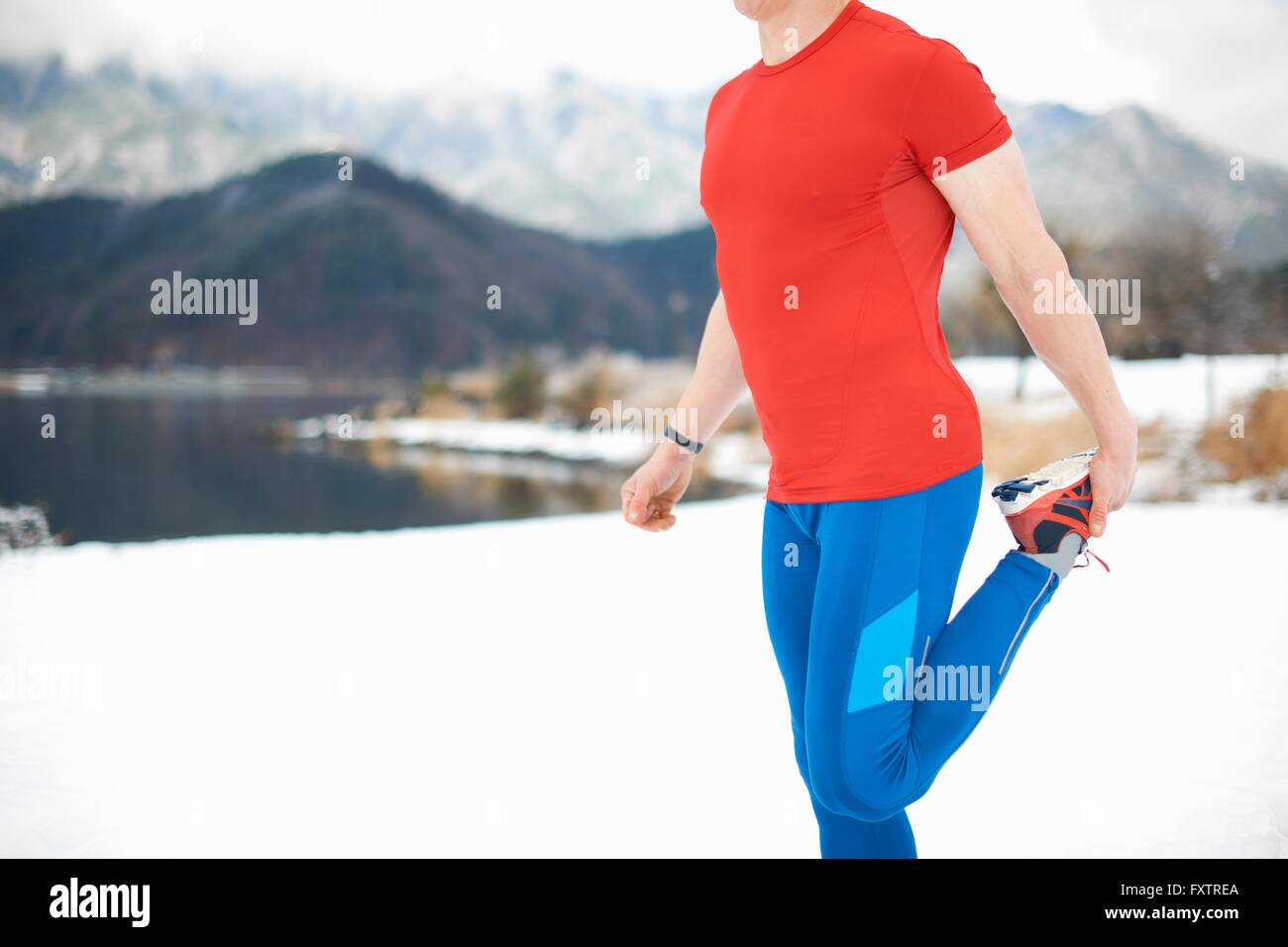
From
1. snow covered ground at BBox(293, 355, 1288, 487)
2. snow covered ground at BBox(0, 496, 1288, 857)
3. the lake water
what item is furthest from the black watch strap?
the lake water

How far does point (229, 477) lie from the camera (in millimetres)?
8352

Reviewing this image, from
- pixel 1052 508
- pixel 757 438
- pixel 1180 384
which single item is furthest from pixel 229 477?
pixel 1052 508

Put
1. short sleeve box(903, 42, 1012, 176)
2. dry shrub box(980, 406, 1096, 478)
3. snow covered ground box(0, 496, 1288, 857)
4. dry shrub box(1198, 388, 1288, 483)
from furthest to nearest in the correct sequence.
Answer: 1. dry shrub box(980, 406, 1096, 478)
2. dry shrub box(1198, 388, 1288, 483)
3. snow covered ground box(0, 496, 1288, 857)
4. short sleeve box(903, 42, 1012, 176)

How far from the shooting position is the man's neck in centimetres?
91

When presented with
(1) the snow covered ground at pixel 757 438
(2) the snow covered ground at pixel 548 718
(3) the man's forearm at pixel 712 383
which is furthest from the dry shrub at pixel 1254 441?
(3) the man's forearm at pixel 712 383

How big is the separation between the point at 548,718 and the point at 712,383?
4.55 ft

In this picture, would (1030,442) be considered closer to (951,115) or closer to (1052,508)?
(1052,508)

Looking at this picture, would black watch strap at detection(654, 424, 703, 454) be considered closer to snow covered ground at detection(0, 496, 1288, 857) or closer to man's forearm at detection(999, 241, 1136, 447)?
man's forearm at detection(999, 241, 1136, 447)

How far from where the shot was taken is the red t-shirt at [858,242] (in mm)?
815

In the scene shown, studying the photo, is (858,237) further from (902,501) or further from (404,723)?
(404,723)

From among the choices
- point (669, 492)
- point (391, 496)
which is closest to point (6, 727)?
point (669, 492)

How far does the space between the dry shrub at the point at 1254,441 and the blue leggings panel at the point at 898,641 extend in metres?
6.29

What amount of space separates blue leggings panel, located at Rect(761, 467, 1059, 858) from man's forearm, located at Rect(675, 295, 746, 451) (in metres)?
0.24

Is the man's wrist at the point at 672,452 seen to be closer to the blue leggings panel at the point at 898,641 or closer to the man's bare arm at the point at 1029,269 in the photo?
the blue leggings panel at the point at 898,641
